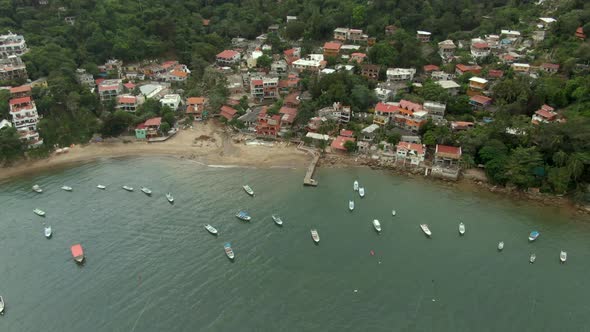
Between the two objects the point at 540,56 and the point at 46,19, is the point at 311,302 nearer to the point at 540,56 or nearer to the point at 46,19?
the point at 540,56

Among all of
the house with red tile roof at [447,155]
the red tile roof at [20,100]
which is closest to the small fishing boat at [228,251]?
the house with red tile roof at [447,155]

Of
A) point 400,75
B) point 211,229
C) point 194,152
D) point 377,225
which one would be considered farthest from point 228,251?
point 400,75

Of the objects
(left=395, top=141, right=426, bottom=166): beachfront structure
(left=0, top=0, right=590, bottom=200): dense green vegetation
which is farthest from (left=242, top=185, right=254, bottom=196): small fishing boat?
(left=395, top=141, right=426, bottom=166): beachfront structure

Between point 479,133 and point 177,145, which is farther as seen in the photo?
point 177,145

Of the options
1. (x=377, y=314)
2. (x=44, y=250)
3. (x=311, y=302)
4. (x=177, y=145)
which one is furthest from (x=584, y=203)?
(x=44, y=250)

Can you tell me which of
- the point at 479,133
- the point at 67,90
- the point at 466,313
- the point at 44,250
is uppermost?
the point at 67,90

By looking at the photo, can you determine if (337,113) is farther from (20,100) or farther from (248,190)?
(20,100)

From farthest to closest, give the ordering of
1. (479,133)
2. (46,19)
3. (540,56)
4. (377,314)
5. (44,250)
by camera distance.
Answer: (46,19) → (540,56) → (479,133) → (44,250) → (377,314)
